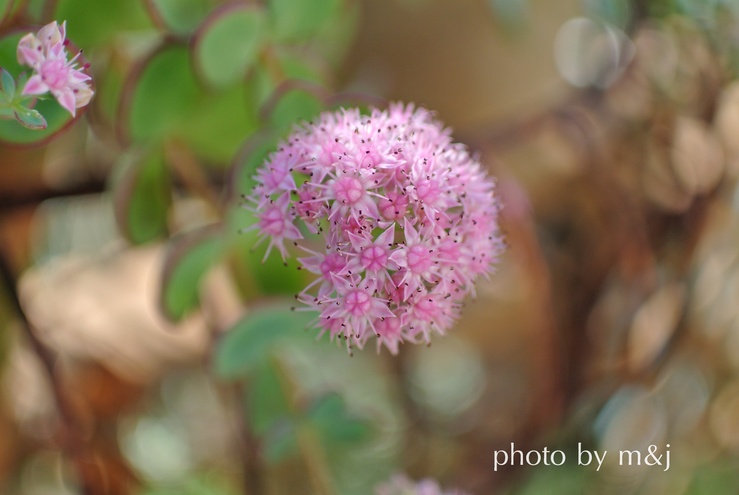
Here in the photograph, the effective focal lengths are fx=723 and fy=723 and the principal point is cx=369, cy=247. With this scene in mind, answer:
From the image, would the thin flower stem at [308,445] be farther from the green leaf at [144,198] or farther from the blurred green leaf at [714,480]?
the blurred green leaf at [714,480]

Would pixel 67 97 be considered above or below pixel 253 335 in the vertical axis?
above

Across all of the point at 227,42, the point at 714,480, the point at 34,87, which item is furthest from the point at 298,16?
the point at 714,480

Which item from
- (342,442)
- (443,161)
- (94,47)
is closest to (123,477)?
(342,442)

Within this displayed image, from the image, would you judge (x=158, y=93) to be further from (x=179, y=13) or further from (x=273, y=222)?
(x=273, y=222)

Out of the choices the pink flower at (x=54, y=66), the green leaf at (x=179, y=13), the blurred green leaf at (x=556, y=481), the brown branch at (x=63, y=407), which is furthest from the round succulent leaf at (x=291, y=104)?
the blurred green leaf at (x=556, y=481)

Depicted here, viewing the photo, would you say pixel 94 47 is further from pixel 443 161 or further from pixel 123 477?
pixel 123 477

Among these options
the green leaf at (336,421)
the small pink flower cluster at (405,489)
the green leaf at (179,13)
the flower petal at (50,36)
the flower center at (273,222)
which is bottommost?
the small pink flower cluster at (405,489)
